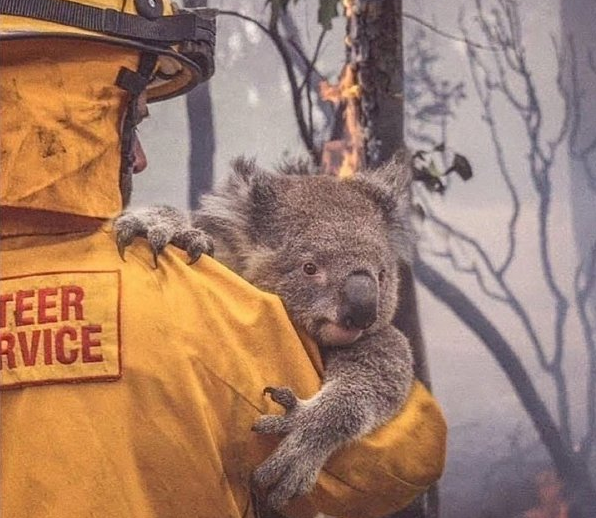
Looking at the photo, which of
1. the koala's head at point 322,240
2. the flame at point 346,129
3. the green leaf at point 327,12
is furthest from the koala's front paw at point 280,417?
the green leaf at point 327,12

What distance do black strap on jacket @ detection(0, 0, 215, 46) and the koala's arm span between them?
478 mm

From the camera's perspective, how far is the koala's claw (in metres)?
1.23

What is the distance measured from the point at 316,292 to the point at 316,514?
0.30 metres

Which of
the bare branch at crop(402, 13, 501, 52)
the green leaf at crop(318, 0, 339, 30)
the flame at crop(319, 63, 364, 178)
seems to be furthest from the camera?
the bare branch at crop(402, 13, 501, 52)

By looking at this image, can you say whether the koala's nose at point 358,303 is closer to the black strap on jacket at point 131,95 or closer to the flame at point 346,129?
the black strap on jacket at point 131,95

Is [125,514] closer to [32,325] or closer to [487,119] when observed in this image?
[32,325]

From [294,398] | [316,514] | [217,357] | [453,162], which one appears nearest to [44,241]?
[217,357]

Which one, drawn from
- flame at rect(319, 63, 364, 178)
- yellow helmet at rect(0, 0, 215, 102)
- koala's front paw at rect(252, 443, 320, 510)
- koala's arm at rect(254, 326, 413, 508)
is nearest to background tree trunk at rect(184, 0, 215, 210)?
flame at rect(319, 63, 364, 178)

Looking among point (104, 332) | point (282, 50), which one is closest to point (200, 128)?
point (282, 50)

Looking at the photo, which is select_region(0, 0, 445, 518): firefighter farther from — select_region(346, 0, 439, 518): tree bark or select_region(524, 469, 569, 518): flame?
select_region(524, 469, 569, 518): flame

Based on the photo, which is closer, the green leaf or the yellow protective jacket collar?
the yellow protective jacket collar

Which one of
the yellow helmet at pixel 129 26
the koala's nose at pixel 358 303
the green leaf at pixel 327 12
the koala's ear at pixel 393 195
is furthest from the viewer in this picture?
the green leaf at pixel 327 12

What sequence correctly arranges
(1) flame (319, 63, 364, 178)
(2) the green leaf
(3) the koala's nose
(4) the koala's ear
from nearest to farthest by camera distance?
(3) the koala's nose, (4) the koala's ear, (1) flame (319, 63, 364, 178), (2) the green leaf

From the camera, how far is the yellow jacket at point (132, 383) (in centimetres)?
119
